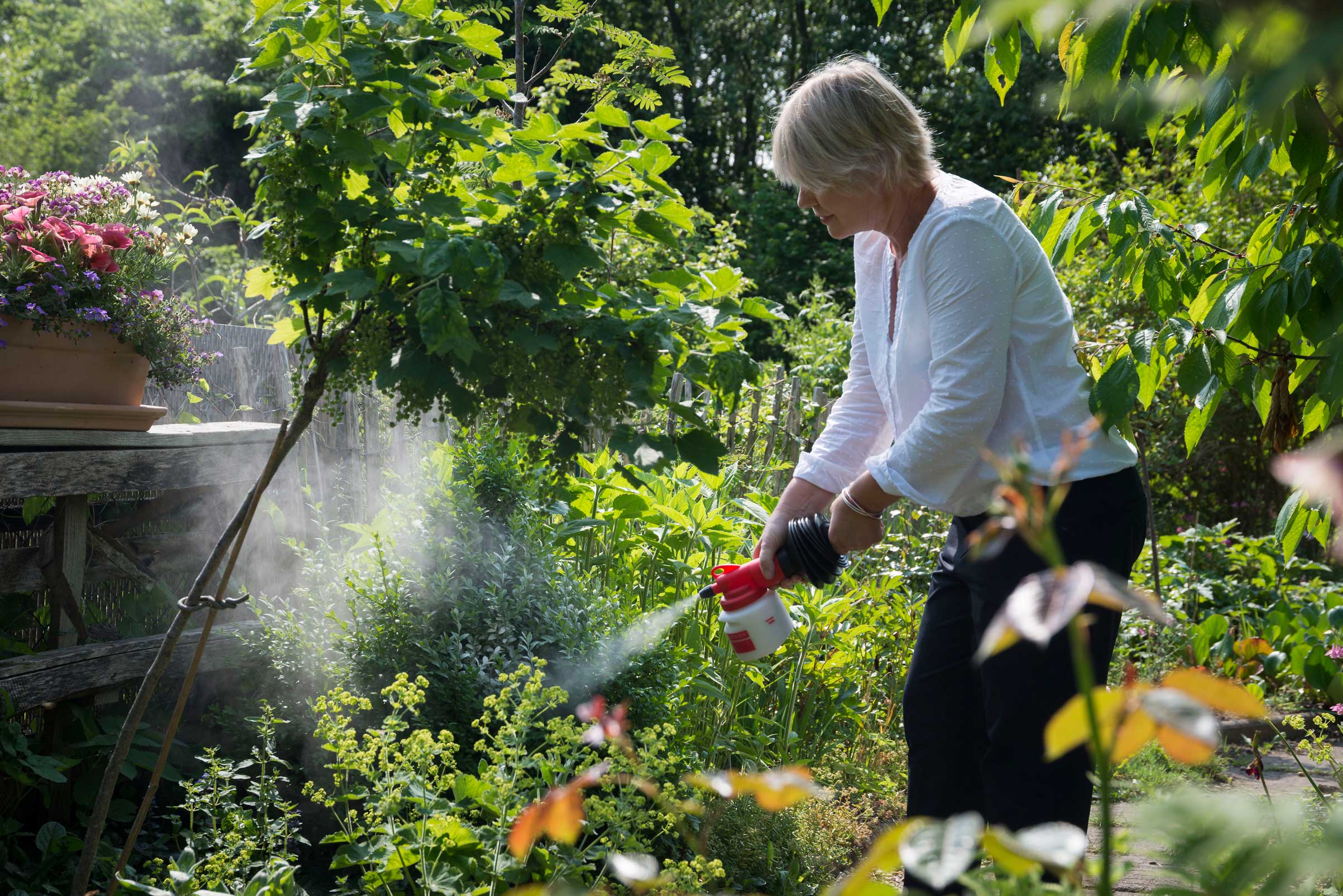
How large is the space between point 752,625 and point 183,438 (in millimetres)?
1603

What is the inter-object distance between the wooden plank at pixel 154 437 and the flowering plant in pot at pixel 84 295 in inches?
1.4

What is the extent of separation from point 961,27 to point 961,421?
2.08 ft

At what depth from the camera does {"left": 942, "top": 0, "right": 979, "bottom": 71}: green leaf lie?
1538 millimetres

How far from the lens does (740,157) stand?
16.2 metres

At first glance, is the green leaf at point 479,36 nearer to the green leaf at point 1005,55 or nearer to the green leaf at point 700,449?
the green leaf at point 700,449

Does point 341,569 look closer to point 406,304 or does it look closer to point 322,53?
point 406,304

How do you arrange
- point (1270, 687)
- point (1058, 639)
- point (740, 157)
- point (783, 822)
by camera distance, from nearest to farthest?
point (1058, 639)
point (783, 822)
point (1270, 687)
point (740, 157)

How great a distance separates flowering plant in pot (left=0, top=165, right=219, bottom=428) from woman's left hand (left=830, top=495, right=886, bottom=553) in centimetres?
154

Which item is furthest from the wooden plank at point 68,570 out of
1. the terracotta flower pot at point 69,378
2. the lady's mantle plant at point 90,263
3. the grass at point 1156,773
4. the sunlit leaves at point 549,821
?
the grass at point 1156,773

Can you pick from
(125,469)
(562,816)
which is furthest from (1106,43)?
(125,469)

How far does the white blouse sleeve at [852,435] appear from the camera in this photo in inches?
86.2

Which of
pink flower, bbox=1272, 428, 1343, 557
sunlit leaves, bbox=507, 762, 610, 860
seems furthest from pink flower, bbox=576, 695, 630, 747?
pink flower, bbox=1272, 428, 1343, 557

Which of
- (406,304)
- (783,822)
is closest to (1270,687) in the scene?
(783,822)

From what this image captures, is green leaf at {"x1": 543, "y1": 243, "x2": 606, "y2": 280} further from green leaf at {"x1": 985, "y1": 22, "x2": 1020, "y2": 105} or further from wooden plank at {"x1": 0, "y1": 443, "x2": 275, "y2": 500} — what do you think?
wooden plank at {"x1": 0, "y1": 443, "x2": 275, "y2": 500}
